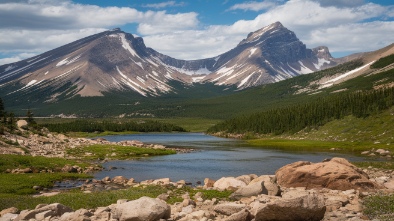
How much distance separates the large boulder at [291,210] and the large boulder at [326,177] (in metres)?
14.9

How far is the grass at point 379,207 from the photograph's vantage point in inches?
941

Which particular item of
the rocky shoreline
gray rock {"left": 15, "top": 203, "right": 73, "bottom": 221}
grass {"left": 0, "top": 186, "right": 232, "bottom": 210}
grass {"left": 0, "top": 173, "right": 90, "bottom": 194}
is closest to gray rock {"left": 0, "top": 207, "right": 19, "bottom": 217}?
grass {"left": 0, "top": 186, "right": 232, "bottom": 210}

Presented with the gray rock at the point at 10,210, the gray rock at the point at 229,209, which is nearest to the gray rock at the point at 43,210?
the gray rock at the point at 10,210

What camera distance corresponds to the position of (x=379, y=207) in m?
26.2

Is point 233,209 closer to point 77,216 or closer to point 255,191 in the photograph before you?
point 255,191

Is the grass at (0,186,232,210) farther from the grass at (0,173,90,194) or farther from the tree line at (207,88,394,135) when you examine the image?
the tree line at (207,88,394,135)

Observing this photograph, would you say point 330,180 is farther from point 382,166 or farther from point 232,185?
point 382,166

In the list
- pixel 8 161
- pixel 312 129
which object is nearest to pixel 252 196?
pixel 8 161

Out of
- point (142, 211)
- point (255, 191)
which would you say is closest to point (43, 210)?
point (142, 211)

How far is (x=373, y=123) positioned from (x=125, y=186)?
108 metres

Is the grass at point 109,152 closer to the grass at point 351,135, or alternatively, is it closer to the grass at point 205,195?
the grass at point 351,135

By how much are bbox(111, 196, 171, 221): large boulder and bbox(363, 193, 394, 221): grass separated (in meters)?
13.2

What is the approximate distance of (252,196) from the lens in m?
31.9

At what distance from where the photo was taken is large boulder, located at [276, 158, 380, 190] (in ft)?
125
